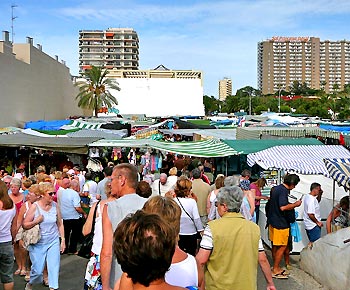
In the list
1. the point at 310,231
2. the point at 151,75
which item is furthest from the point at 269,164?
the point at 151,75

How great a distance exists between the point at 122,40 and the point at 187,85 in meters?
63.9

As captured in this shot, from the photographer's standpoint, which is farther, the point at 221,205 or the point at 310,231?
the point at 310,231

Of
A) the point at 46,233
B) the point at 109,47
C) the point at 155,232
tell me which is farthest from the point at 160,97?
the point at 155,232

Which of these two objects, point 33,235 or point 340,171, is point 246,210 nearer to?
point 340,171

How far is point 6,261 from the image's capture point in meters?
5.42

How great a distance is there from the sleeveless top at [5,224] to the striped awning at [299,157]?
17.7 ft

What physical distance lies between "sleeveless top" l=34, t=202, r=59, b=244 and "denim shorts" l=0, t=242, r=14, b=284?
1.63ft

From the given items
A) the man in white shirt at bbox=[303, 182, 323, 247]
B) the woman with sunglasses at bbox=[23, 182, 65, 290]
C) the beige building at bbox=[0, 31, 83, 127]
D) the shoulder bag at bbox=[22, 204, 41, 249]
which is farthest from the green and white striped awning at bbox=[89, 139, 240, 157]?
the beige building at bbox=[0, 31, 83, 127]

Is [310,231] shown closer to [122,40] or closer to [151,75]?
[151,75]

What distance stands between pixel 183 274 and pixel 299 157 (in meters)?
7.21

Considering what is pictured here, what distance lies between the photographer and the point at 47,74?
141 ft

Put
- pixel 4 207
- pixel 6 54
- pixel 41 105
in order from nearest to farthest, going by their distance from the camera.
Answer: pixel 4 207 → pixel 6 54 → pixel 41 105

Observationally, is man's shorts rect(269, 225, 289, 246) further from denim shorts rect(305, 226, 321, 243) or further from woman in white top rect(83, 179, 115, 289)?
woman in white top rect(83, 179, 115, 289)

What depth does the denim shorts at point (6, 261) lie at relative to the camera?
5375mm
